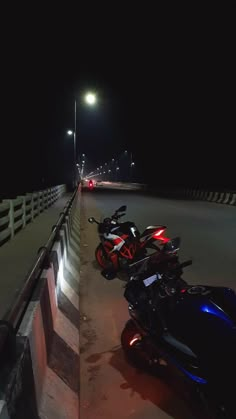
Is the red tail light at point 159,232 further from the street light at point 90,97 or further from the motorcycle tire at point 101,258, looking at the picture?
the street light at point 90,97

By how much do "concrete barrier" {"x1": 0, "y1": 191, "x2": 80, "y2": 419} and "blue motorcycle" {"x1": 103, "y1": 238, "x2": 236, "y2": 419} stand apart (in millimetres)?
727

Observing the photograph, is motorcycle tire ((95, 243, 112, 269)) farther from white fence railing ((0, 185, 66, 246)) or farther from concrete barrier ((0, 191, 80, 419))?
concrete barrier ((0, 191, 80, 419))

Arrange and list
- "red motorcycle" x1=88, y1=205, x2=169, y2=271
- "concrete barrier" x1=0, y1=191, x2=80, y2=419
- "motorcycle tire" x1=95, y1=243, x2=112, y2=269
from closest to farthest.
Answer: "concrete barrier" x1=0, y1=191, x2=80, y2=419, "red motorcycle" x1=88, y1=205, x2=169, y2=271, "motorcycle tire" x1=95, y1=243, x2=112, y2=269

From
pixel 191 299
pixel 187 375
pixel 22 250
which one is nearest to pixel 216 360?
pixel 187 375

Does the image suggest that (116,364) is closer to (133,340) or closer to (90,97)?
(133,340)

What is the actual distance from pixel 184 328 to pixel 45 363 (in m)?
1.29

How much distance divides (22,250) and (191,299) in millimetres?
6730

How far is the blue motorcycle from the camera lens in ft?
10.2

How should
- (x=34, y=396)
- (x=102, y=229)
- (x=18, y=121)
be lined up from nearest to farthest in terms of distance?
1. (x=34, y=396)
2. (x=102, y=229)
3. (x=18, y=121)

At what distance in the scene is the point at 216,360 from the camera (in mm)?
3160

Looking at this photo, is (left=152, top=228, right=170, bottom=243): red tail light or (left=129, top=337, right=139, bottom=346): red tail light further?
(left=152, top=228, right=170, bottom=243): red tail light

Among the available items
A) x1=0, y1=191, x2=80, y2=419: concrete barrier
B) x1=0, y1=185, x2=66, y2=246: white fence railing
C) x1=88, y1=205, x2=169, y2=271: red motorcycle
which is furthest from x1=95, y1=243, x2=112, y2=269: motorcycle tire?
x1=0, y1=191, x2=80, y2=419: concrete barrier

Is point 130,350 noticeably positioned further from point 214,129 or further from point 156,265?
point 214,129

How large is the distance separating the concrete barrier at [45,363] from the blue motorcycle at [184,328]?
2.39 feet
